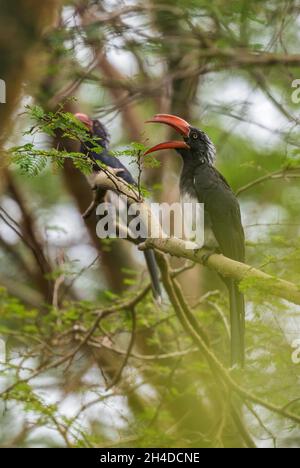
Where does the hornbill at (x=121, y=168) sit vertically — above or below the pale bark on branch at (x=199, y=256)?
above

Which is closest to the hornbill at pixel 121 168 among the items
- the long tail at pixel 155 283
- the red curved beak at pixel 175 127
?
the long tail at pixel 155 283

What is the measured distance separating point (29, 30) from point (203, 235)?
1.82 meters

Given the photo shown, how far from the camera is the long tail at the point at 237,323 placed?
4.43m

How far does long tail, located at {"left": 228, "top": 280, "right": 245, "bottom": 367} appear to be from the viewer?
443 cm

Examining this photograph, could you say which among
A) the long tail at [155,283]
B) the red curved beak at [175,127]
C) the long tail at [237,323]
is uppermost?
the red curved beak at [175,127]

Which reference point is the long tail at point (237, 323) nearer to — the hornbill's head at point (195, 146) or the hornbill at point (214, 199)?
the hornbill at point (214, 199)

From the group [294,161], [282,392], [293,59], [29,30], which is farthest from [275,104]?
[29,30]

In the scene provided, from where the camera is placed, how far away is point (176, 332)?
5.84m

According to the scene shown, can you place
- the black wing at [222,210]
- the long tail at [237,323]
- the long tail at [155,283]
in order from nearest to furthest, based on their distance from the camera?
the long tail at [237,323] < the black wing at [222,210] < the long tail at [155,283]

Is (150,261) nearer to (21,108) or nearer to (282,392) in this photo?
(282,392)

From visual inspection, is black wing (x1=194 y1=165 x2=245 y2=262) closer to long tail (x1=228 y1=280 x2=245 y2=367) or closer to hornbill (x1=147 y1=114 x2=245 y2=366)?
hornbill (x1=147 y1=114 x2=245 y2=366)

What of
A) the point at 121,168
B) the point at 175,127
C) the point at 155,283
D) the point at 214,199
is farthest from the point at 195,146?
the point at 155,283

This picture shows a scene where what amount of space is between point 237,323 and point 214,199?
2.50 feet

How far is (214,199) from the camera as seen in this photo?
15.3ft
